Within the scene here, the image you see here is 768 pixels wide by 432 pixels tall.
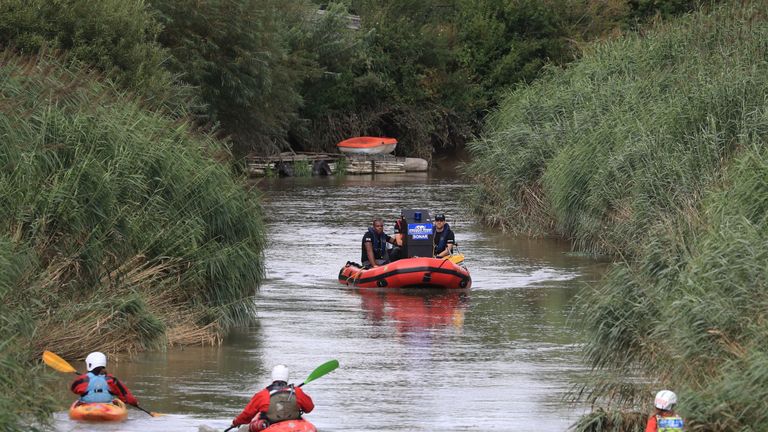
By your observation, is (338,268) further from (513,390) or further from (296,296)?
(513,390)

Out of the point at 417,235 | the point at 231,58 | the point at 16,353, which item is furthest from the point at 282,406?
the point at 231,58

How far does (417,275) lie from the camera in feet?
77.9

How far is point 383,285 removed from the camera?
79.3ft

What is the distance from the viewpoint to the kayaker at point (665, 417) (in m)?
10.8

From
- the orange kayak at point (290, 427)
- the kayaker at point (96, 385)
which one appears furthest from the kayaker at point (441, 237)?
the orange kayak at point (290, 427)

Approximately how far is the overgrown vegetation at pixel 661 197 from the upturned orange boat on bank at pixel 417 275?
2.67 meters

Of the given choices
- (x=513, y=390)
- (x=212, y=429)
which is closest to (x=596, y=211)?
(x=513, y=390)

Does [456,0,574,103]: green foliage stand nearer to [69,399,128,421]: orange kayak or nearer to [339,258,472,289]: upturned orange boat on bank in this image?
[339,258,472,289]: upturned orange boat on bank

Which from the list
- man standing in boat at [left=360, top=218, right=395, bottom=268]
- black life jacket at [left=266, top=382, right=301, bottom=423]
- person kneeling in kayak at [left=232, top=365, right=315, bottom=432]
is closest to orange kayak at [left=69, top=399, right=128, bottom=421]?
person kneeling in kayak at [left=232, top=365, right=315, bottom=432]

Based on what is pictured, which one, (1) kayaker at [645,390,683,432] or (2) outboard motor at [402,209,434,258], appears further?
(2) outboard motor at [402,209,434,258]

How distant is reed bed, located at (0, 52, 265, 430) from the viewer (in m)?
15.6

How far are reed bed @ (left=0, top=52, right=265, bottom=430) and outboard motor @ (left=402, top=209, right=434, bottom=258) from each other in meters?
5.00

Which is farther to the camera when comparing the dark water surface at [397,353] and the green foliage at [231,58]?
the green foliage at [231,58]

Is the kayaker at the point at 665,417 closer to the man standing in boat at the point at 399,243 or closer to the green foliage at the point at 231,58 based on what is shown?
the man standing in boat at the point at 399,243
